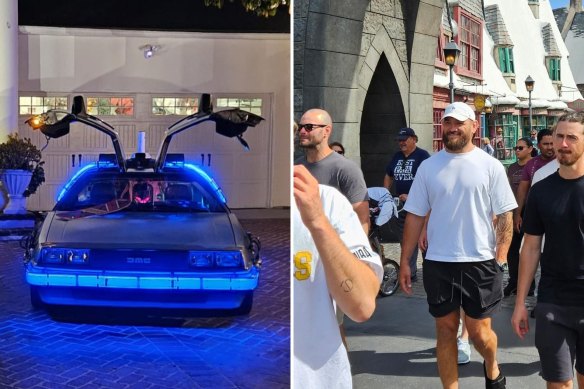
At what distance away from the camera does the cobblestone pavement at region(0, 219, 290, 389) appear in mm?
2236

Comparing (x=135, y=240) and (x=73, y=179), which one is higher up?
(x=73, y=179)

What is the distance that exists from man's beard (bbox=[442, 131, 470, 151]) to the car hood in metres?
0.74

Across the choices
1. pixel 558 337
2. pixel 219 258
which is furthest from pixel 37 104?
pixel 558 337

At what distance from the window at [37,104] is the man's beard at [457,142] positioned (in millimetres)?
1220

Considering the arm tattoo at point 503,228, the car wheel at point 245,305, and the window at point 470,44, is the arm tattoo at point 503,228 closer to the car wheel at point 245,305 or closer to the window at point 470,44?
the car wheel at point 245,305

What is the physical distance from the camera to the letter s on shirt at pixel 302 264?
1.01 metres

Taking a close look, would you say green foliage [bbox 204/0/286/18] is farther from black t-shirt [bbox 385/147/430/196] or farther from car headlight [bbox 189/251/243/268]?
car headlight [bbox 189/251/243/268]

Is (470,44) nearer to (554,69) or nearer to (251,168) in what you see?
(554,69)

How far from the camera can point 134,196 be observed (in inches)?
77.9

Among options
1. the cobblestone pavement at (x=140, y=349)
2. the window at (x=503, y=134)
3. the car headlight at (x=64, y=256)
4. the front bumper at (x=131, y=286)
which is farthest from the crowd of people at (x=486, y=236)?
the window at (x=503, y=134)

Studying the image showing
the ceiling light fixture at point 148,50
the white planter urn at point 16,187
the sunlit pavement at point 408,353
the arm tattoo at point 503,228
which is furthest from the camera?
the ceiling light fixture at point 148,50

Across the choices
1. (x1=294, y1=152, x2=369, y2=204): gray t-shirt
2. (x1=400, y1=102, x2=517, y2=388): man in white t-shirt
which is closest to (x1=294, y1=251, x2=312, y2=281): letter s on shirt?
(x1=294, y1=152, x2=369, y2=204): gray t-shirt

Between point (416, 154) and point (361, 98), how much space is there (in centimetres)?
52

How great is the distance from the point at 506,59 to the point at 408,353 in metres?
1.60
